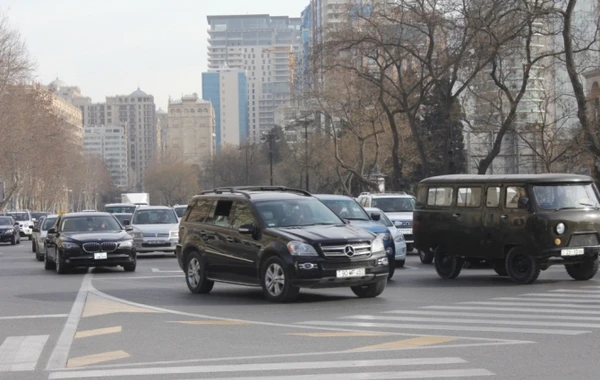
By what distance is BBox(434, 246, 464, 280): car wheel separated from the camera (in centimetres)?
2202

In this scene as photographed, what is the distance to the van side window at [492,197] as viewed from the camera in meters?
20.6

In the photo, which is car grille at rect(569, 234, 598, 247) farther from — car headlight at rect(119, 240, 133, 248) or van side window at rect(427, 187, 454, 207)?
car headlight at rect(119, 240, 133, 248)

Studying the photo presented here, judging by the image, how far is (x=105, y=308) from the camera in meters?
17.0

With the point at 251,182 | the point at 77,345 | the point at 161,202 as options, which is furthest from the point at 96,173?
the point at 77,345

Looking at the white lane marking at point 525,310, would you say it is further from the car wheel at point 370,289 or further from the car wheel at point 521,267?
the car wheel at point 521,267

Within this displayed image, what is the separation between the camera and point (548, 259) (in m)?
19.6

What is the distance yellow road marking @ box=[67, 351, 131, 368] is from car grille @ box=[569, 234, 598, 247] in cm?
1073

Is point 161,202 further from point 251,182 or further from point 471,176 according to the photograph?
point 471,176

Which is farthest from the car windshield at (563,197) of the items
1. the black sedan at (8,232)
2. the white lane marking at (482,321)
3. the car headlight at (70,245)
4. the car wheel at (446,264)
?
the black sedan at (8,232)

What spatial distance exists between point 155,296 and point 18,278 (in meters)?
7.73

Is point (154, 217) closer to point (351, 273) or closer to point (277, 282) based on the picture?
point (277, 282)

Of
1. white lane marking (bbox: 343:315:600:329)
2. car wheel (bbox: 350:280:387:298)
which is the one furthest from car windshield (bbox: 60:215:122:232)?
white lane marking (bbox: 343:315:600:329)

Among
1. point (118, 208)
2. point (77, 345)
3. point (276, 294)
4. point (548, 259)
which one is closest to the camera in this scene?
point (77, 345)

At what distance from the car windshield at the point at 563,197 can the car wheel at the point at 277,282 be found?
18.6 feet
